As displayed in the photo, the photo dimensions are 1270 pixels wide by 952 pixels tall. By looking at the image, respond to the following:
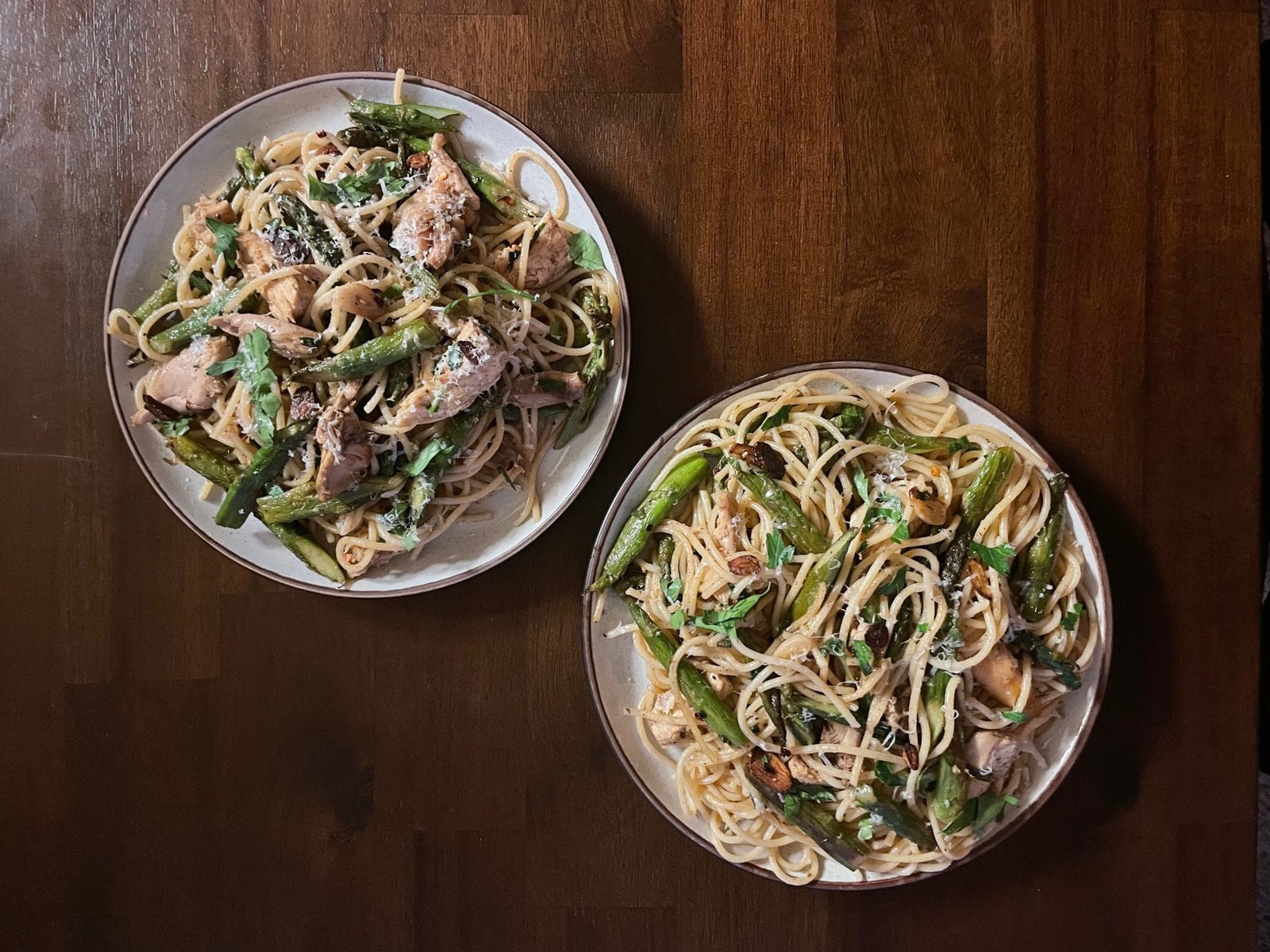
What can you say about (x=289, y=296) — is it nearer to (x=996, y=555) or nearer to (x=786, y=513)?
(x=786, y=513)

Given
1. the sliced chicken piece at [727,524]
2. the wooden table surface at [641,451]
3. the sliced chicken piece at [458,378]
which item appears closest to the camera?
the sliced chicken piece at [458,378]

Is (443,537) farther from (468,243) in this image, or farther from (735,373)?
(735,373)

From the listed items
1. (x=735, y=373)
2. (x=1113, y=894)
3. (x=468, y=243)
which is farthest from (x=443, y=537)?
(x=1113, y=894)

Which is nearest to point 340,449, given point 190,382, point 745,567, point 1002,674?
point 190,382

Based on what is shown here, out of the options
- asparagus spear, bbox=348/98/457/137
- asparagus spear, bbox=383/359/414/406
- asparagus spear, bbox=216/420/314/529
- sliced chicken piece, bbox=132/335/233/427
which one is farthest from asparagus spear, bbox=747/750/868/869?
asparagus spear, bbox=348/98/457/137

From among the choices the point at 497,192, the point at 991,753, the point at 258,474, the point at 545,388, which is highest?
the point at 497,192

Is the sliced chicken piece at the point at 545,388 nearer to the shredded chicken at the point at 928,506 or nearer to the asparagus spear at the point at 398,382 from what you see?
the asparagus spear at the point at 398,382

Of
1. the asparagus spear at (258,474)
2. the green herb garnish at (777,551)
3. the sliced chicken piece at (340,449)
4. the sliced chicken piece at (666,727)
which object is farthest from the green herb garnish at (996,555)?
the asparagus spear at (258,474)

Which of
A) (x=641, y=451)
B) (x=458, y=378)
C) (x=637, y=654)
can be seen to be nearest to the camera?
(x=458, y=378)
